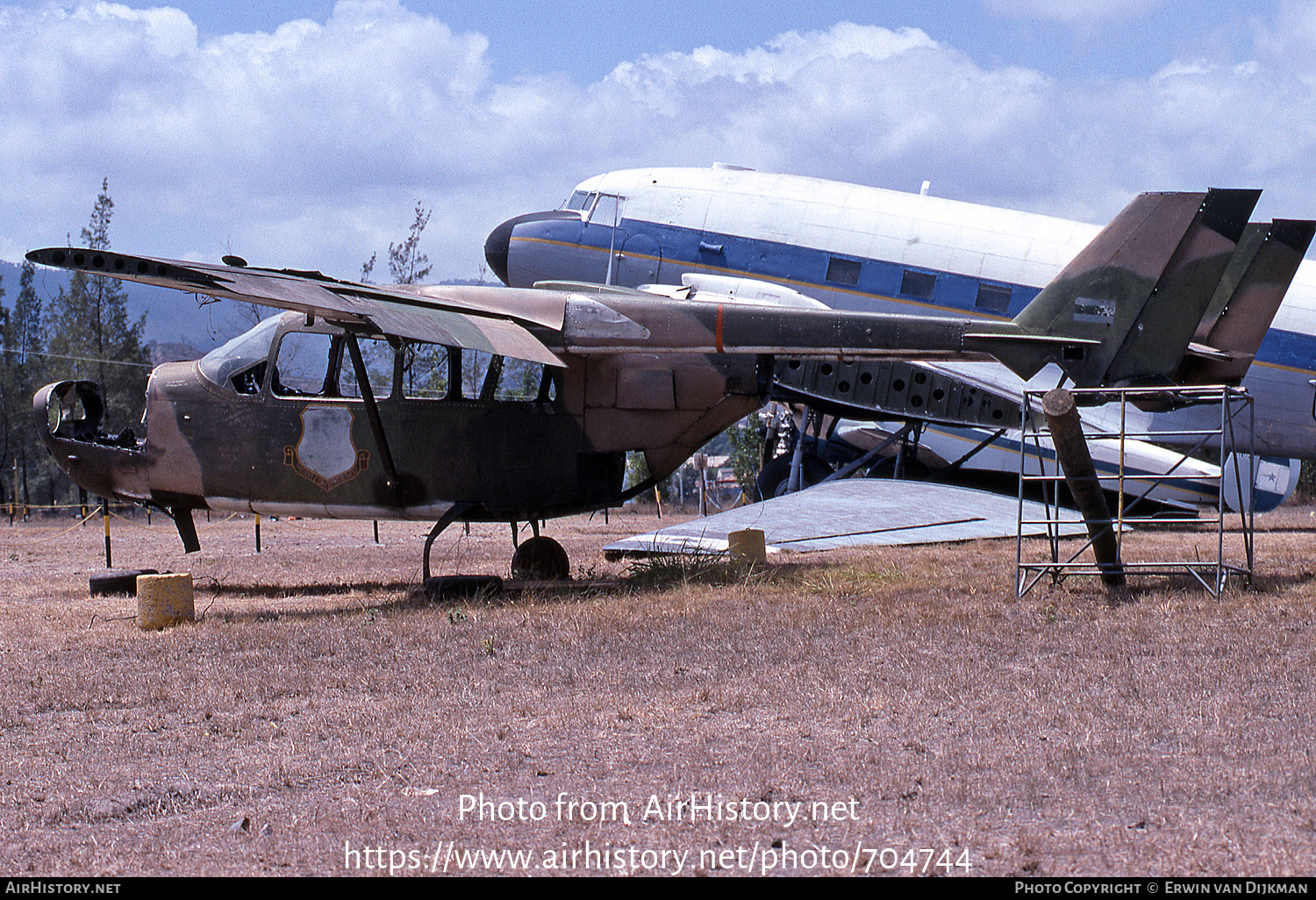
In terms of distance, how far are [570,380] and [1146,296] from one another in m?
6.10

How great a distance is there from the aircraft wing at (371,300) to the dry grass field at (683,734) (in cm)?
252

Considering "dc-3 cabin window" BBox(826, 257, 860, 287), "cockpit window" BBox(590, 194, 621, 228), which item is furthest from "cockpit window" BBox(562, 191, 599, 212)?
"dc-3 cabin window" BBox(826, 257, 860, 287)

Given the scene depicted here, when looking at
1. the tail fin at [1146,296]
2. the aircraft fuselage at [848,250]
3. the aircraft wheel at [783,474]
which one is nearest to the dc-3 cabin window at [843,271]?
the aircraft fuselage at [848,250]

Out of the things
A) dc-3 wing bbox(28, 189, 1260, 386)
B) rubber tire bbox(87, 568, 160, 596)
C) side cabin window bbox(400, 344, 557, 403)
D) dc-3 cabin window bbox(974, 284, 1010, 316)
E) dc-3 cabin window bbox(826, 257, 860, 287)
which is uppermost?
dc-3 cabin window bbox(826, 257, 860, 287)

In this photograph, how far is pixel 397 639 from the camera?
351 inches

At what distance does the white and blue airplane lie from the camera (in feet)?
71.5

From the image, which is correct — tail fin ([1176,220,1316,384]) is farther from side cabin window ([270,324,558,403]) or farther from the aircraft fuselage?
the aircraft fuselage

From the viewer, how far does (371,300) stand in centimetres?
1096

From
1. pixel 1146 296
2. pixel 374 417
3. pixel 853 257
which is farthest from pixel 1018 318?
pixel 853 257

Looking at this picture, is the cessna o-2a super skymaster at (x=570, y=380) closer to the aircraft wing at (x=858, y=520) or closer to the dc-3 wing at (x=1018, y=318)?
the dc-3 wing at (x=1018, y=318)

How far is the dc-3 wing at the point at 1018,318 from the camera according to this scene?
1163cm

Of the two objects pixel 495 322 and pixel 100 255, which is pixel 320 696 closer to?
pixel 100 255

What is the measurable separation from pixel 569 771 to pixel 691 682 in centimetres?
194

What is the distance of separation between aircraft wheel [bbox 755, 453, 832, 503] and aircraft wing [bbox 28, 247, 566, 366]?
13032 mm
